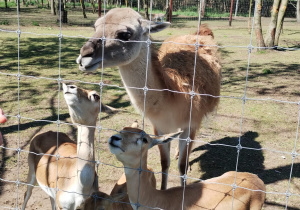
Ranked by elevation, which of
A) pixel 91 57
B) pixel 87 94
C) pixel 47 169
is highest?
pixel 91 57

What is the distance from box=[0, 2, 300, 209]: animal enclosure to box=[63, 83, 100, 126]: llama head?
0.39 ft

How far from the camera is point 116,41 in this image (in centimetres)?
314

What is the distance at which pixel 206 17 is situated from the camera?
23.2m

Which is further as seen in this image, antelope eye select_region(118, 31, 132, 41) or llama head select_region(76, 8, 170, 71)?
antelope eye select_region(118, 31, 132, 41)

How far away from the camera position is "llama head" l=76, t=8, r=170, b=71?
9.61 ft

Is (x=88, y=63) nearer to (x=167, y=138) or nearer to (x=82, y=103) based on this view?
(x=82, y=103)

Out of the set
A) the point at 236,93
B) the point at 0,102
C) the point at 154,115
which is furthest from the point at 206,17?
the point at 154,115

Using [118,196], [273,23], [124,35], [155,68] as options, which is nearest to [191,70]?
[155,68]

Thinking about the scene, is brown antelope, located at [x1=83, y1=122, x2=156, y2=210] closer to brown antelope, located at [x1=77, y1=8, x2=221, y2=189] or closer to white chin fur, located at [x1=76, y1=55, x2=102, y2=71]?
brown antelope, located at [x1=77, y1=8, x2=221, y2=189]

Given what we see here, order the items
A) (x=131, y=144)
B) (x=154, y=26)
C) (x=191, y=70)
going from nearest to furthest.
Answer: (x=131, y=144) → (x=154, y=26) → (x=191, y=70)

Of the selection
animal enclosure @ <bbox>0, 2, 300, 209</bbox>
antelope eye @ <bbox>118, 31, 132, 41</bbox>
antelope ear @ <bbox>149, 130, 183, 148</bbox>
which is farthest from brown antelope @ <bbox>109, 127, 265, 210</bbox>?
antelope eye @ <bbox>118, 31, 132, 41</bbox>

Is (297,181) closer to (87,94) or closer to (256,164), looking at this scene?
(256,164)

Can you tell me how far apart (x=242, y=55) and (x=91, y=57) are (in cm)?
956

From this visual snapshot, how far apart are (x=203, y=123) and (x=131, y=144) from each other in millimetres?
3303
